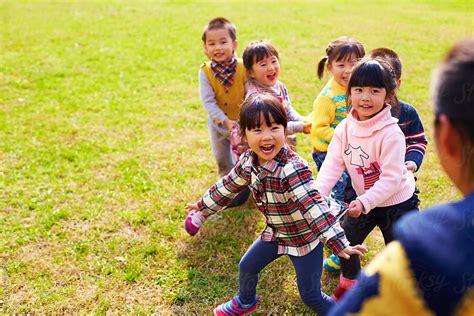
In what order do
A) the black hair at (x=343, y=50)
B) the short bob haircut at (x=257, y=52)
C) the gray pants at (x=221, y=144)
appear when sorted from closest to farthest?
the black hair at (x=343, y=50) < the short bob haircut at (x=257, y=52) < the gray pants at (x=221, y=144)

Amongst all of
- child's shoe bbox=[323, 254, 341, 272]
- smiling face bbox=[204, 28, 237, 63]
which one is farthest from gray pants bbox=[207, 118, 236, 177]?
child's shoe bbox=[323, 254, 341, 272]

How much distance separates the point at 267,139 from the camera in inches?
103

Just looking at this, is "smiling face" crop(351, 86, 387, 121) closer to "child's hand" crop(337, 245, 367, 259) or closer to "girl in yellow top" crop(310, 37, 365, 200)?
"girl in yellow top" crop(310, 37, 365, 200)

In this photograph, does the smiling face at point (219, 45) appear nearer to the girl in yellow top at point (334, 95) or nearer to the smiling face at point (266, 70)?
the smiling face at point (266, 70)

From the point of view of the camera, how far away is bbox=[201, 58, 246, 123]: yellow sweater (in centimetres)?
425

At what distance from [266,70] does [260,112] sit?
129 centimetres

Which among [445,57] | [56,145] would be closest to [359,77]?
[445,57]

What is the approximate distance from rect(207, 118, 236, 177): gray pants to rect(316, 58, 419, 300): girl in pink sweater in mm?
1534

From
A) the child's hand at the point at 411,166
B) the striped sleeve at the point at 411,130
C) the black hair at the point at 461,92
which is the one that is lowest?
the child's hand at the point at 411,166

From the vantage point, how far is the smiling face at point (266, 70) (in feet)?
12.6

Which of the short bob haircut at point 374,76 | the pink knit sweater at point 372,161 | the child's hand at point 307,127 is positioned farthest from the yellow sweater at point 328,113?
the short bob haircut at point 374,76

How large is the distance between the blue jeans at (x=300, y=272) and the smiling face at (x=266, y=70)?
5.04 feet

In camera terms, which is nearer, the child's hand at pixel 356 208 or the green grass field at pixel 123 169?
the child's hand at pixel 356 208

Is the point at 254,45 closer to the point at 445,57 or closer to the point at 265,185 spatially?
the point at 265,185
